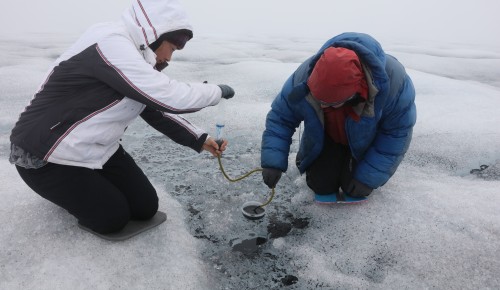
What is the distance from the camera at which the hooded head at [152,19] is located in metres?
1.84

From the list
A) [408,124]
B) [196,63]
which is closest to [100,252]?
[408,124]

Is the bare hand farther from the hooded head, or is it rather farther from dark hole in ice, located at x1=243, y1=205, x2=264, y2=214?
the hooded head

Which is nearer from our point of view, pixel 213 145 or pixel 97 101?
pixel 97 101

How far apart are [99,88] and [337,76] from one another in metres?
1.20

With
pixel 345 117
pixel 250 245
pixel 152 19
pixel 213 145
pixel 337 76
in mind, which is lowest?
pixel 250 245

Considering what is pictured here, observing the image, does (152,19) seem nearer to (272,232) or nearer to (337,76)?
(337,76)

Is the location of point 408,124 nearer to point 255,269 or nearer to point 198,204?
point 255,269

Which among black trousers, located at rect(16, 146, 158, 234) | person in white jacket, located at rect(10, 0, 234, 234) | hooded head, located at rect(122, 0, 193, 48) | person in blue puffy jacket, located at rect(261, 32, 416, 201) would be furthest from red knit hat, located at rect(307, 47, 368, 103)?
black trousers, located at rect(16, 146, 158, 234)

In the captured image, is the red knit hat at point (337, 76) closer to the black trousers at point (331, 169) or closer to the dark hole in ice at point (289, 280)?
the black trousers at point (331, 169)

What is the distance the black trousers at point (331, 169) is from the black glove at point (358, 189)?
0.07 m

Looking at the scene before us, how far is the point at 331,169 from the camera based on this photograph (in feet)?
8.57

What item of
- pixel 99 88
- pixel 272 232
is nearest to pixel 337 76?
pixel 272 232

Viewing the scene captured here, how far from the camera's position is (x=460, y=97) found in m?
5.02

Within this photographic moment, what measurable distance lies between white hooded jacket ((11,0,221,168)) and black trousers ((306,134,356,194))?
3.66 feet
